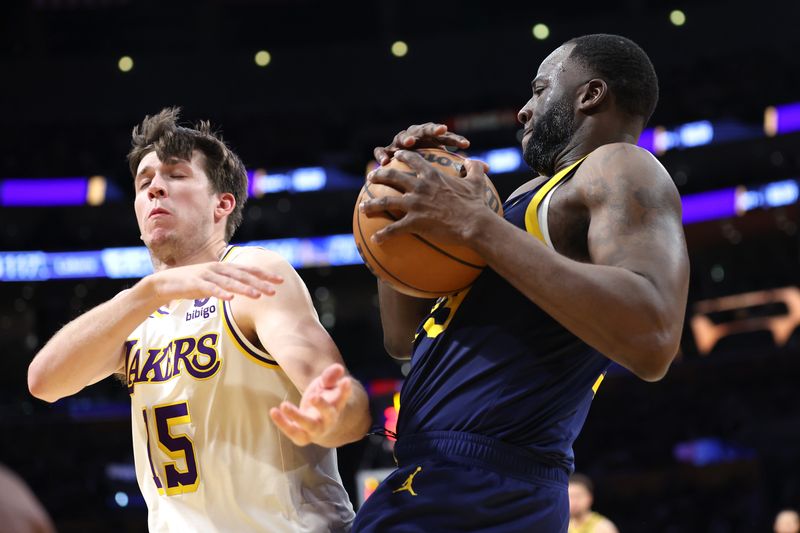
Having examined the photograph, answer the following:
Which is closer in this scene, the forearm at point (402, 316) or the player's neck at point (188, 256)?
the forearm at point (402, 316)

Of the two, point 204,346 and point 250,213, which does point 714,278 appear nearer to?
point 250,213

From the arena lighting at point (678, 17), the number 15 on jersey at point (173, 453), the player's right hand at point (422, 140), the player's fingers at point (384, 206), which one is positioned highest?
the arena lighting at point (678, 17)

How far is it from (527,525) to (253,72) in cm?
2027

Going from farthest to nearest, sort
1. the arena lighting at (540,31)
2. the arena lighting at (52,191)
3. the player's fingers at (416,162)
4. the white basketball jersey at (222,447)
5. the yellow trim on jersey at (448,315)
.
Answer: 1. the arena lighting at (540,31)
2. the arena lighting at (52,191)
3. the white basketball jersey at (222,447)
4. the yellow trim on jersey at (448,315)
5. the player's fingers at (416,162)

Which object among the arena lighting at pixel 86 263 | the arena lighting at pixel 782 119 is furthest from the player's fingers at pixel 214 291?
the arena lighting at pixel 782 119

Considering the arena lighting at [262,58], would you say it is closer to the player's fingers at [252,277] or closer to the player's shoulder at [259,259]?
the player's shoulder at [259,259]

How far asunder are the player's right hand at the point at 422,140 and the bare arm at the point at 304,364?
1.87 feet

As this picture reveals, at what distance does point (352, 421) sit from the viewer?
2646 mm

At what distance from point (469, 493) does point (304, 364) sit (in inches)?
24.6

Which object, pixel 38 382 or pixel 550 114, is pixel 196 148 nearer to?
pixel 38 382

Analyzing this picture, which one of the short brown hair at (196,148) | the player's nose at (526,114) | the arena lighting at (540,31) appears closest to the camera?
the player's nose at (526,114)

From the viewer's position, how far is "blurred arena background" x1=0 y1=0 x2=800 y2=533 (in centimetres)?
1720

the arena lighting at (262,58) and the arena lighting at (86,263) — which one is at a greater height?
the arena lighting at (262,58)

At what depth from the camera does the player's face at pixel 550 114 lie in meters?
2.95
